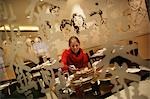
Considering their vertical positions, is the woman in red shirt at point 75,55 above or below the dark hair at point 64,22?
below

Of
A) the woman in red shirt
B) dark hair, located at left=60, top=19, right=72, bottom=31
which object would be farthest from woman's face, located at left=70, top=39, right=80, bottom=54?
dark hair, located at left=60, top=19, right=72, bottom=31

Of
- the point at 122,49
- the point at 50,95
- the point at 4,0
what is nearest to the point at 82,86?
the point at 50,95

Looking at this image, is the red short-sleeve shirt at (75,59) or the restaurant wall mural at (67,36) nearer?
the restaurant wall mural at (67,36)

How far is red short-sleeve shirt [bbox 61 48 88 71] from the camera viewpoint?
56.7 inches

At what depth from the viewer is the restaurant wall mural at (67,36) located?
4.17ft

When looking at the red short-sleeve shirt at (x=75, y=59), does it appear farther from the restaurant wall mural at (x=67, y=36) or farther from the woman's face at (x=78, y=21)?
the woman's face at (x=78, y=21)

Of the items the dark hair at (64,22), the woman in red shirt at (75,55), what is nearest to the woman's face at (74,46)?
the woman in red shirt at (75,55)

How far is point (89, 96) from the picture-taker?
1.52 metres

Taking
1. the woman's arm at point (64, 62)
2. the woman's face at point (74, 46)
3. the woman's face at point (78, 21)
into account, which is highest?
the woman's face at point (78, 21)

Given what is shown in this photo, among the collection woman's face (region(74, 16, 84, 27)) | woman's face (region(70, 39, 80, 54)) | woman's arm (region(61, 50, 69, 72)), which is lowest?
woman's arm (region(61, 50, 69, 72))

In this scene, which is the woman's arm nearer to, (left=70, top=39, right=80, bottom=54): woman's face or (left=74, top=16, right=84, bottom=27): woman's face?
(left=70, top=39, right=80, bottom=54): woman's face

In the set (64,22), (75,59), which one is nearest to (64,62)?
(75,59)

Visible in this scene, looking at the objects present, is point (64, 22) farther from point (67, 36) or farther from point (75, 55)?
point (75, 55)

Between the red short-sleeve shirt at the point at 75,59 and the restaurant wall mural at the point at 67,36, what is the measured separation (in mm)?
42
